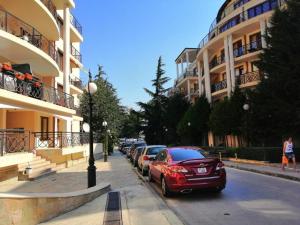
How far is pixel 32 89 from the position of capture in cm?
1995

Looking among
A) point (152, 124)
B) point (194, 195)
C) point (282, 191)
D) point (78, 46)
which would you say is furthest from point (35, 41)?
point (152, 124)

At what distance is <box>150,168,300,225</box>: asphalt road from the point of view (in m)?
8.30

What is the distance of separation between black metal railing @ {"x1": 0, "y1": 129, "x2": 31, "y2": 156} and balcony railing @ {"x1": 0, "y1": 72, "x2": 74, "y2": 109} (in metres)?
2.13

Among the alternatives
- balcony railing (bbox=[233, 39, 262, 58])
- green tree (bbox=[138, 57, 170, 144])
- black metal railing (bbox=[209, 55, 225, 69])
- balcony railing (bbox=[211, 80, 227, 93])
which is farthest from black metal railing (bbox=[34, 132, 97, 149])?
green tree (bbox=[138, 57, 170, 144])

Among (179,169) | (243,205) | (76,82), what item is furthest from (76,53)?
(243,205)

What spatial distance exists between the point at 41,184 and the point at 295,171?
467 inches

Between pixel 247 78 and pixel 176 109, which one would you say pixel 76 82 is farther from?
pixel 176 109

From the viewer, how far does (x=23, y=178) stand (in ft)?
58.6

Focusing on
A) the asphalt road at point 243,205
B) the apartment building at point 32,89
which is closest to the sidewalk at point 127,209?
the asphalt road at point 243,205

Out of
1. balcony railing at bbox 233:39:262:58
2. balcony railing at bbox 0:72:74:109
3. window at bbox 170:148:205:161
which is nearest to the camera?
window at bbox 170:148:205:161

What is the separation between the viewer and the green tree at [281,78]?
23438mm

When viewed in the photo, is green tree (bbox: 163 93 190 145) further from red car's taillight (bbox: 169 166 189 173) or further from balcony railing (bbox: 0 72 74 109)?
red car's taillight (bbox: 169 166 189 173)

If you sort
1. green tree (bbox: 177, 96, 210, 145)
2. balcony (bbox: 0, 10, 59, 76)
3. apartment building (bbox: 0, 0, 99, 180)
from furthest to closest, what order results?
green tree (bbox: 177, 96, 210, 145) → balcony (bbox: 0, 10, 59, 76) → apartment building (bbox: 0, 0, 99, 180)

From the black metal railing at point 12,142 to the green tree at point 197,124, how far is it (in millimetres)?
28549
